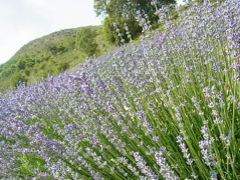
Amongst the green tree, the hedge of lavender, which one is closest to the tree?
the green tree

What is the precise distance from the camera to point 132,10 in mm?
24578

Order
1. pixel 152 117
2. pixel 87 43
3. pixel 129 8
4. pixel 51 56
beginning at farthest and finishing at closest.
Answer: pixel 51 56 < pixel 129 8 < pixel 87 43 < pixel 152 117

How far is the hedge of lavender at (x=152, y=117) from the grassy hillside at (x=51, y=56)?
1.04m

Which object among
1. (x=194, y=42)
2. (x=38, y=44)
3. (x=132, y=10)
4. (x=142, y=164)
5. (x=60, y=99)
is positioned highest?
(x=38, y=44)

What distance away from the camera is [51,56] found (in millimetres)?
42438

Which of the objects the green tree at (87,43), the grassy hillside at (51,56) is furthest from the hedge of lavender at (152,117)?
the green tree at (87,43)

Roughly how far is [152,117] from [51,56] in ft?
141

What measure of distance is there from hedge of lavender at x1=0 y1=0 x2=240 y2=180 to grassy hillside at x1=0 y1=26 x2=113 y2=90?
3.42 feet

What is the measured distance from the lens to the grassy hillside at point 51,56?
62.5 feet

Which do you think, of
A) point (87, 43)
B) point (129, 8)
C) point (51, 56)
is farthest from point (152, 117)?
point (51, 56)

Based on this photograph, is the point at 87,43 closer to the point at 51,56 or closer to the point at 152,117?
the point at 152,117

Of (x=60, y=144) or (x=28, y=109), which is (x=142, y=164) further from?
(x=28, y=109)

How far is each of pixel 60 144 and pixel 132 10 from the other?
2444cm

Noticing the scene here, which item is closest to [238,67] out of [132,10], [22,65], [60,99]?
[60,99]
